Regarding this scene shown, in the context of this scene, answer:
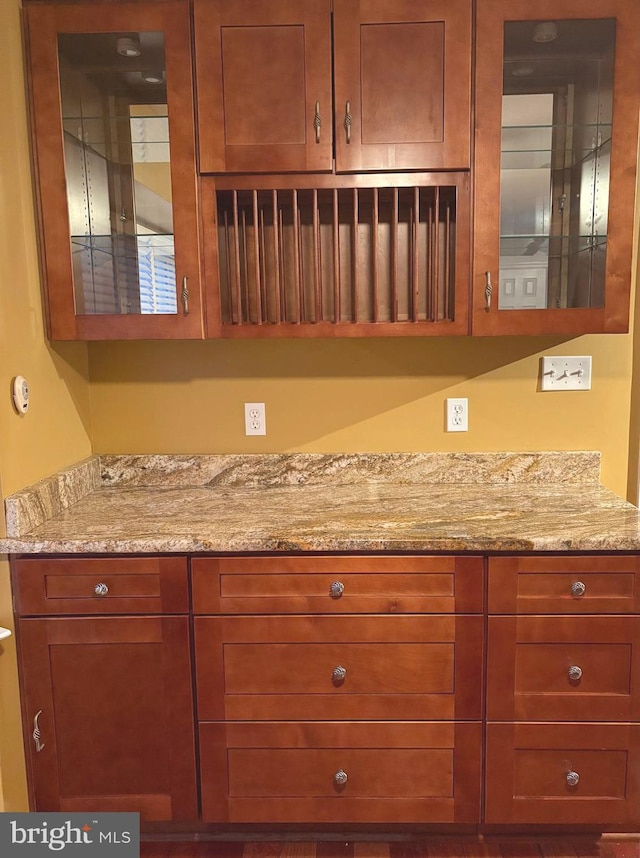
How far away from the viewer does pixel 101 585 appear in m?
1.58

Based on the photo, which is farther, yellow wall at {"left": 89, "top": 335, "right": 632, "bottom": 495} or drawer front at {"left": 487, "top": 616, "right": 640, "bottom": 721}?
yellow wall at {"left": 89, "top": 335, "right": 632, "bottom": 495}

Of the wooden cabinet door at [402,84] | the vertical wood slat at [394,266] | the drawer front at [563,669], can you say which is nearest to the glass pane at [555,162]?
the wooden cabinet door at [402,84]

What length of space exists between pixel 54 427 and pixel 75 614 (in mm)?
548

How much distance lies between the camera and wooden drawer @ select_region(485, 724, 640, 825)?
63.4 inches

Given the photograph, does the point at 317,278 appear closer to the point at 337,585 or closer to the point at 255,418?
the point at 255,418

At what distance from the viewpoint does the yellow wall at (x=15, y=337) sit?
1575mm

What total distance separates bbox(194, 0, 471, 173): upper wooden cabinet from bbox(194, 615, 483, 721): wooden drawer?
1201 millimetres

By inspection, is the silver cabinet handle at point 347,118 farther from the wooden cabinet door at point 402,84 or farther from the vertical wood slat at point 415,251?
the vertical wood slat at point 415,251

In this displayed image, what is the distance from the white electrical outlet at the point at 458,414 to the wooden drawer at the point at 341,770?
0.90 meters

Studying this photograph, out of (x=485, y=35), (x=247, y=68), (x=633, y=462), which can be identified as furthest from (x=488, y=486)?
(x=247, y=68)

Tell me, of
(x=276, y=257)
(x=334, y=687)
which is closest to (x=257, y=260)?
(x=276, y=257)

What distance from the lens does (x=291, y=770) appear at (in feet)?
5.39

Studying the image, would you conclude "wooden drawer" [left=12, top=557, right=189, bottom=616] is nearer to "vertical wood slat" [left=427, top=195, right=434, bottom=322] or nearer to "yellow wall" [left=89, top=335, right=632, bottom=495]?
"yellow wall" [left=89, top=335, right=632, bottom=495]

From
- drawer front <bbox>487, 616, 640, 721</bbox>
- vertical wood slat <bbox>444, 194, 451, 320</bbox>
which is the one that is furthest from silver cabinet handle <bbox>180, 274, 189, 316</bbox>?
drawer front <bbox>487, 616, 640, 721</bbox>
